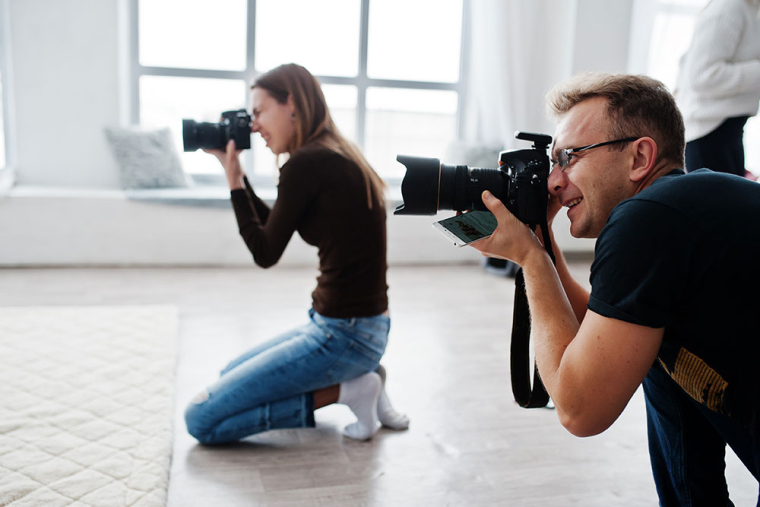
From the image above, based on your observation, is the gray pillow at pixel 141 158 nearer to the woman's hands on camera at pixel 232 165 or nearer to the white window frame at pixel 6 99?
the white window frame at pixel 6 99

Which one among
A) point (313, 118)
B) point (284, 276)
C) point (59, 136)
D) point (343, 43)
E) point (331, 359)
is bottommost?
point (284, 276)

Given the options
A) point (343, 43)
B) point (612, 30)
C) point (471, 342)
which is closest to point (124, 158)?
point (343, 43)

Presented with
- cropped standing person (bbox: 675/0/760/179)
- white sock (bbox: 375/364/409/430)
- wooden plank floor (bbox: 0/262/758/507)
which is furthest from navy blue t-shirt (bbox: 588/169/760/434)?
cropped standing person (bbox: 675/0/760/179)

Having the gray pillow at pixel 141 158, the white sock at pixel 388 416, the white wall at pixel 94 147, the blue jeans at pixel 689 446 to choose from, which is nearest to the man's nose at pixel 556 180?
the blue jeans at pixel 689 446

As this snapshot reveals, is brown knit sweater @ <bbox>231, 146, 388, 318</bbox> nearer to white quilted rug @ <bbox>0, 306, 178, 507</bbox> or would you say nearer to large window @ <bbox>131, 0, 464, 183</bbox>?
white quilted rug @ <bbox>0, 306, 178, 507</bbox>

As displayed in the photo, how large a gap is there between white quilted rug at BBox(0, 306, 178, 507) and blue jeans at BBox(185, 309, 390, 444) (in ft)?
0.45

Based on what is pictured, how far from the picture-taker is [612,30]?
13.7ft

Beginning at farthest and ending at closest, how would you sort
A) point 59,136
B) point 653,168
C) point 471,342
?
point 59,136, point 471,342, point 653,168

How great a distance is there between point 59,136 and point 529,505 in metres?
3.55

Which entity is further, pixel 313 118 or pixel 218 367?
pixel 218 367

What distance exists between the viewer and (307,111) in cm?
181

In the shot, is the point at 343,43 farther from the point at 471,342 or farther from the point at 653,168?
the point at 653,168

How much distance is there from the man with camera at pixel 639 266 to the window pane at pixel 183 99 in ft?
11.5

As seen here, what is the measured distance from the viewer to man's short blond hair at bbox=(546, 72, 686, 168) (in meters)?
1.01
